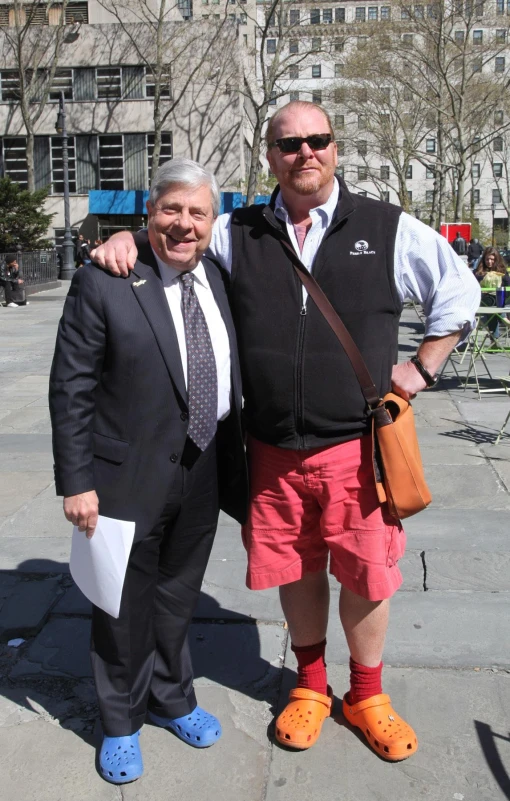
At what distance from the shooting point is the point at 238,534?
468cm

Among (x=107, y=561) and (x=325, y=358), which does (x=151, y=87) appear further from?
(x=107, y=561)

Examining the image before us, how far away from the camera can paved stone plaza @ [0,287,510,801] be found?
2.51 m

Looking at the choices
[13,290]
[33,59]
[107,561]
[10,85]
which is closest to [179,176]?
[107,561]

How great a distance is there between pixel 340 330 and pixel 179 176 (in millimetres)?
668

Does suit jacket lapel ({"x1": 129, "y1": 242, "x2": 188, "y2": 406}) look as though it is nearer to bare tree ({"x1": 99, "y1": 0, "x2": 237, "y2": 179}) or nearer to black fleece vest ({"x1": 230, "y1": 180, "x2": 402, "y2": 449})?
black fleece vest ({"x1": 230, "y1": 180, "x2": 402, "y2": 449})

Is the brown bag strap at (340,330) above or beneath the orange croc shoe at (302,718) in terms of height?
above

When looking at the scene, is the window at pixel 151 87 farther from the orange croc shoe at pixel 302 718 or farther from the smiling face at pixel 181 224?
the orange croc shoe at pixel 302 718

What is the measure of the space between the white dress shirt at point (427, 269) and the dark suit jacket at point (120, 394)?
1.60 feet

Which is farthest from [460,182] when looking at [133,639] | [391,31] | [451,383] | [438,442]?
[133,639]

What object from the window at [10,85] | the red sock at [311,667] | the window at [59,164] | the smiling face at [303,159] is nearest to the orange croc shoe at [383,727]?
the red sock at [311,667]

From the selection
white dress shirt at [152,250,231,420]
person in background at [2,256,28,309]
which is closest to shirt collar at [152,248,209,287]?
white dress shirt at [152,250,231,420]

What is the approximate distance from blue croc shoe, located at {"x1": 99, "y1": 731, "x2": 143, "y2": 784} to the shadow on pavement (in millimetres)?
1108

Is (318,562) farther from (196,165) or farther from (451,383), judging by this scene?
(451,383)

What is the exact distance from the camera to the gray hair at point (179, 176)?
7.89ft
